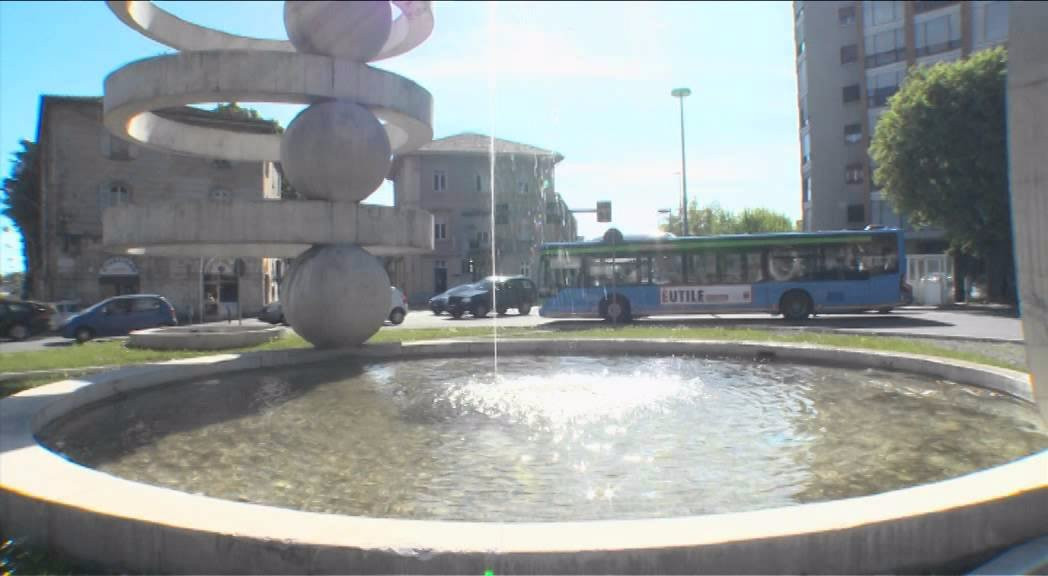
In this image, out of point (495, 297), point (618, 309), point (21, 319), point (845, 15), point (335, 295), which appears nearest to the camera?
point (335, 295)

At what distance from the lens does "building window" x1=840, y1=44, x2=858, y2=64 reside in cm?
4984

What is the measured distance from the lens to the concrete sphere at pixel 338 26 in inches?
418

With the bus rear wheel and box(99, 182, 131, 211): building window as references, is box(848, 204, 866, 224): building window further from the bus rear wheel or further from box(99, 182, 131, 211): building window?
box(99, 182, 131, 211): building window

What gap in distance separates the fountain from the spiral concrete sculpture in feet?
0.14

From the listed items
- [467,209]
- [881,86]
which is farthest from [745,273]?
[467,209]

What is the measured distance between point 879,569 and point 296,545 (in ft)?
7.72

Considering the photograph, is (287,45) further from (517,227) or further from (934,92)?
(517,227)

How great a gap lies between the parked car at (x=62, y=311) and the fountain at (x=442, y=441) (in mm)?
18782

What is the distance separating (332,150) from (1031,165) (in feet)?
28.9

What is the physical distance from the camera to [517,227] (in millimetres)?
57219

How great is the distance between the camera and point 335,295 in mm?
10438

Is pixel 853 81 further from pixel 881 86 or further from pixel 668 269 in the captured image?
pixel 668 269

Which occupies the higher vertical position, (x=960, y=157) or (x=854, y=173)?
(x=854, y=173)

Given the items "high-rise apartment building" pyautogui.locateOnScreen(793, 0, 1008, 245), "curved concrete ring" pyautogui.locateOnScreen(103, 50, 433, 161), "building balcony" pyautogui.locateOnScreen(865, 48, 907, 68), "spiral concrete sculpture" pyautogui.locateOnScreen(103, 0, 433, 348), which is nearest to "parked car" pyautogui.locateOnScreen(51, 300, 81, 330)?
"curved concrete ring" pyautogui.locateOnScreen(103, 50, 433, 161)
